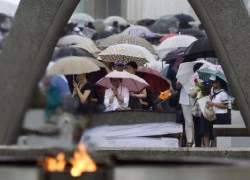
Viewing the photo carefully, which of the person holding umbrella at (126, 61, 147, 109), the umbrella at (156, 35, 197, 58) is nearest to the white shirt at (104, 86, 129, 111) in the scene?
the person holding umbrella at (126, 61, 147, 109)

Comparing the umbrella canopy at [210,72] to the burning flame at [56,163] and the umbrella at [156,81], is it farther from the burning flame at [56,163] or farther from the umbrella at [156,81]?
the burning flame at [56,163]

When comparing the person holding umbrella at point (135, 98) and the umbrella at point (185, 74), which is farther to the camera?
the umbrella at point (185, 74)

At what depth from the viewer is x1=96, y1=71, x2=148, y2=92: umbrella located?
14195 millimetres

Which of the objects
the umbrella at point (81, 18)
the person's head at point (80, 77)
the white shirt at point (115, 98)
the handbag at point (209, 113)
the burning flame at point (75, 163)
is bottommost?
the burning flame at point (75, 163)

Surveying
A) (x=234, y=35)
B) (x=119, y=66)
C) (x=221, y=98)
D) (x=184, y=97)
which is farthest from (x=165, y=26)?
(x=234, y=35)

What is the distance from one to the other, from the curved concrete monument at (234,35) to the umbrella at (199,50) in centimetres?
608

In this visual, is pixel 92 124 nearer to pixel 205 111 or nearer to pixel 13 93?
pixel 13 93

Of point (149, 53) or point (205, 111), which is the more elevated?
point (149, 53)

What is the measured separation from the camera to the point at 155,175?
6.45m

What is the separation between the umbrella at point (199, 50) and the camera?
1612 cm

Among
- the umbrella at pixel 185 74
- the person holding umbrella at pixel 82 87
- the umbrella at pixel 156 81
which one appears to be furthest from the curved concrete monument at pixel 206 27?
the umbrella at pixel 156 81

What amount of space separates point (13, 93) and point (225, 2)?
2.28 metres

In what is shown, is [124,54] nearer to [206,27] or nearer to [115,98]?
[115,98]

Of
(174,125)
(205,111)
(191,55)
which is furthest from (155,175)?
(191,55)
